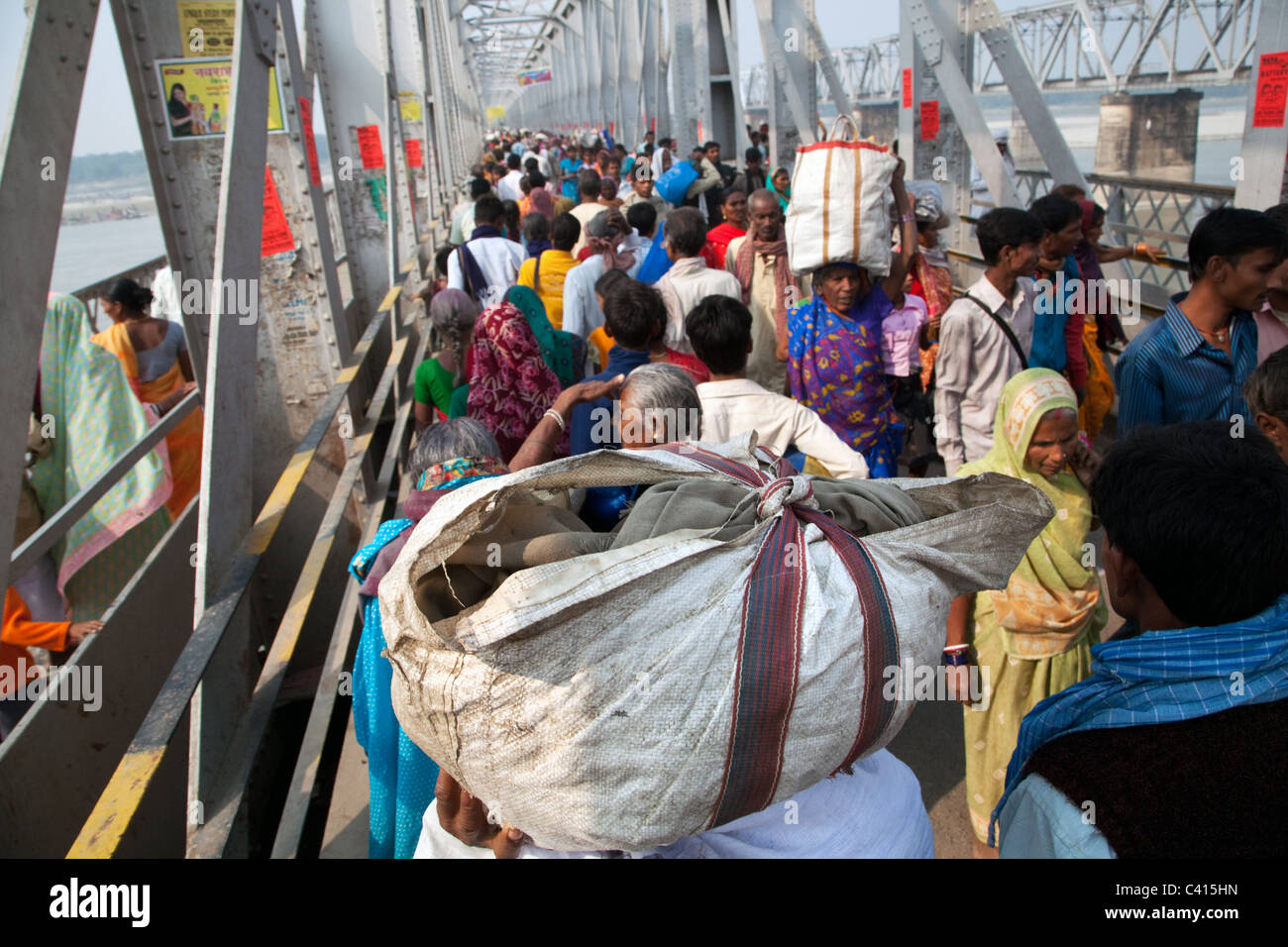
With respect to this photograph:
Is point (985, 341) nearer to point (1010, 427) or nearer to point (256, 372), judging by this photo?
point (1010, 427)

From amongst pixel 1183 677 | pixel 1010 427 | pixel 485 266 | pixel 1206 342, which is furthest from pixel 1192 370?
pixel 485 266

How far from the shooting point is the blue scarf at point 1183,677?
1.19m

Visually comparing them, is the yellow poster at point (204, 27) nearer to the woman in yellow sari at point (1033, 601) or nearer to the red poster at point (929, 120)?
the woman in yellow sari at point (1033, 601)

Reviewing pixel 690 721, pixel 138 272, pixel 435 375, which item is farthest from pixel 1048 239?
pixel 138 272

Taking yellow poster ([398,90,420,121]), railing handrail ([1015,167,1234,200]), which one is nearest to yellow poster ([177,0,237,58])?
railing handrail ([1015,167,1234,200])

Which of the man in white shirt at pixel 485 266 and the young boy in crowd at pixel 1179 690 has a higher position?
the man in white shirt at pixel 485 266

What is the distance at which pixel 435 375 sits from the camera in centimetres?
417

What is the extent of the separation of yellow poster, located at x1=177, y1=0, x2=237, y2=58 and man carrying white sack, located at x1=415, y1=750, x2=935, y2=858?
337cm

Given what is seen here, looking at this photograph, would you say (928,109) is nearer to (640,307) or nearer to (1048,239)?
(1048,239)

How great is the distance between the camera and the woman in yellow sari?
2412 mm

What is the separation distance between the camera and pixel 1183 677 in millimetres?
1238

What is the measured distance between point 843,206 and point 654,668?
2.92m

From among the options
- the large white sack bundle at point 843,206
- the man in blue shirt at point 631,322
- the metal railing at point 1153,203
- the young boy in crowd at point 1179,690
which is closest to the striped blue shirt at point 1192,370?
the large white sack bundle at point 843,206

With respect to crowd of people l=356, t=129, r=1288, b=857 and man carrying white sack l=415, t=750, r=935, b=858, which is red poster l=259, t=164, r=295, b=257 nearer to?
crowd of people l=356, t=129, r=1288, b=857
